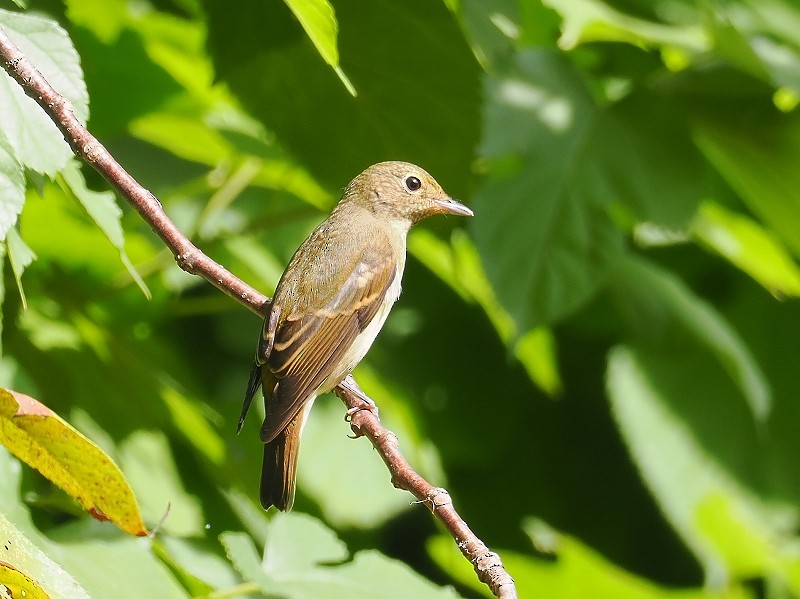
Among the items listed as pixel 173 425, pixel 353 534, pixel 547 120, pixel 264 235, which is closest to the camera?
pixel 173 425

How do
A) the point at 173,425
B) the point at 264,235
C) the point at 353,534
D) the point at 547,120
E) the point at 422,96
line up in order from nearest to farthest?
the point at 422,96 → the point at 173,425 → the point at 547,120 → the point at 353,534 → the point at 264,235

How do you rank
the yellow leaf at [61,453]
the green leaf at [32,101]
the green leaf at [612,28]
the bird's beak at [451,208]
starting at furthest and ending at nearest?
the bird's beak at [451,208] < the green leaf at [612,28] < the green leaf at [32,101] < the yellow leaf at [61,453]

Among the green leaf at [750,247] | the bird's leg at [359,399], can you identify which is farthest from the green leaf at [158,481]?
the green leaf at [750,247]

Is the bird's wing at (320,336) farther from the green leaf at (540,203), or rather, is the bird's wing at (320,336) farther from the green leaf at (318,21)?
the green leaf at (318,21)

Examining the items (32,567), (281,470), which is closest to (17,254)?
(32,567)

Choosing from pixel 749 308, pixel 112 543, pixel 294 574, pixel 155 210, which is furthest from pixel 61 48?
pixel 749 308

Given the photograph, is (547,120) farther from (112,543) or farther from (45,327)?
(112,543)
